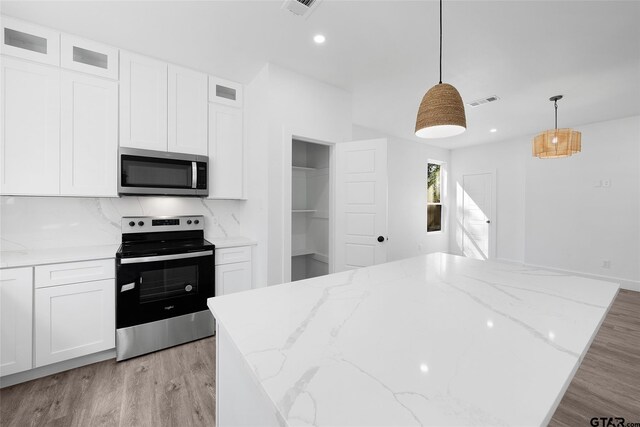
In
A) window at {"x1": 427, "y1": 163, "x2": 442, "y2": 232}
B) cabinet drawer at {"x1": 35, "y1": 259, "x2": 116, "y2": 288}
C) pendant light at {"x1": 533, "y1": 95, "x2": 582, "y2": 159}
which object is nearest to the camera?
cabinet drawer at {"x1": 35, "y1": 259, "x2": 116, "y2": 288}

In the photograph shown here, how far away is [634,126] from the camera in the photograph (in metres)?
4.14

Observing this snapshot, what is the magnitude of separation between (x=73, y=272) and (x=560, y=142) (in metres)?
4.98

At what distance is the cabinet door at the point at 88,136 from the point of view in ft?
7.22

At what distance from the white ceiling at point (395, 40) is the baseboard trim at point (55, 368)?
8.66ft

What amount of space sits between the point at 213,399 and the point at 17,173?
2221 mm

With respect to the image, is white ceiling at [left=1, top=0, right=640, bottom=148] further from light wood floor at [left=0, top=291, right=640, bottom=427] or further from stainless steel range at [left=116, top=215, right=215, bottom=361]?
light wood floor at [left=0, top=291, right=640, bottom=427]

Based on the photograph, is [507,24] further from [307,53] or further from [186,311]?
[186,311]

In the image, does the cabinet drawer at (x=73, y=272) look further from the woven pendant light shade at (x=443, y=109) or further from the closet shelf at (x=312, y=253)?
the woven pendant light shade at (x=443, y=109)

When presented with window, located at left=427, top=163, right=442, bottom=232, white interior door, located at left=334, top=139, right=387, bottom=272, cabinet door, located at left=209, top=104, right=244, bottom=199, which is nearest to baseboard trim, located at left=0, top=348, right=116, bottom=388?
cabinet door, located at left=209, top=104, right=244, bottom=199

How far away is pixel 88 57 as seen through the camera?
2283 mm

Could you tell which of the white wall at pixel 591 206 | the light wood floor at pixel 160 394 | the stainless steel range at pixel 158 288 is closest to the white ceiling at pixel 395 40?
the white wall at pixel 591 206

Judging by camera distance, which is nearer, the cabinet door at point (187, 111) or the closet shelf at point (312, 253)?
the cabinet door at point (187, 111)

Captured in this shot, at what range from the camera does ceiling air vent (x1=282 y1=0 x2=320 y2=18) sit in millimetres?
1893

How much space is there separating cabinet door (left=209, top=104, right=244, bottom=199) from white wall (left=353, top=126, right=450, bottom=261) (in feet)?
7.96
